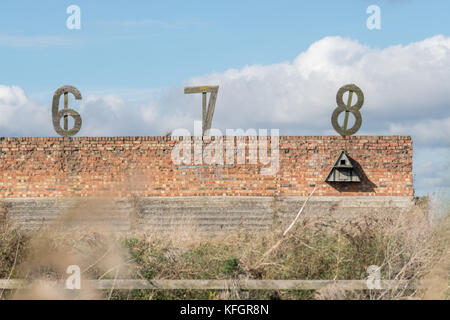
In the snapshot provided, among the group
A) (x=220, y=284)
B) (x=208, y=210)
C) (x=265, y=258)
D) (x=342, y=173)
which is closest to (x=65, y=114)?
(x=208, y=210)

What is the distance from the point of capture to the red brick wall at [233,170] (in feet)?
49.0

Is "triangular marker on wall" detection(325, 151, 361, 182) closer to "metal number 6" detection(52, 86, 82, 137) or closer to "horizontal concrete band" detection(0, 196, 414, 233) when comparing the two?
"horizontal concrete band" detection(0, 196, 414, 233)

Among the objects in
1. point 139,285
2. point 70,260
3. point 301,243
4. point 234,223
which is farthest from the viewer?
point 234,223

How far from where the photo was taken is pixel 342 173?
1483cm

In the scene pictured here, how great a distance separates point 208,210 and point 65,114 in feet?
17.1

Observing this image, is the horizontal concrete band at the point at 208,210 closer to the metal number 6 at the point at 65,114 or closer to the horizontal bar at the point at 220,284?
the metal number 6 at the point at 65,114

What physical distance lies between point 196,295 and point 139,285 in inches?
38.8

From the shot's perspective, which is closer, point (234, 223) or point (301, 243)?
point (301, 243)

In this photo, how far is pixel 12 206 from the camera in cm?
1513

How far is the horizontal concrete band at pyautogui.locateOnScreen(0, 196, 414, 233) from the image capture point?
14.2m

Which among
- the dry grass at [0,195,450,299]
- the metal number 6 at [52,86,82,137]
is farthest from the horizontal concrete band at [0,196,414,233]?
the dry grass at [0,195,450,299]
